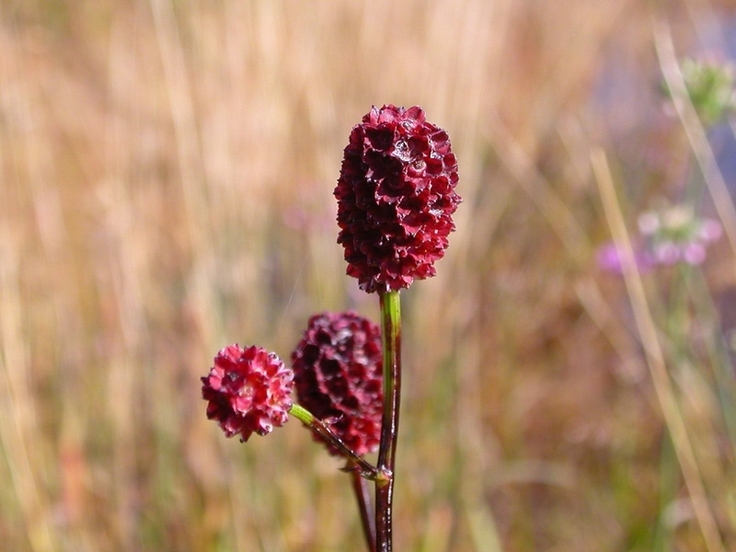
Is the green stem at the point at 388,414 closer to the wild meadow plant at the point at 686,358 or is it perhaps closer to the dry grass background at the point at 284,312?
the wild meadow plant at the point at 686,358

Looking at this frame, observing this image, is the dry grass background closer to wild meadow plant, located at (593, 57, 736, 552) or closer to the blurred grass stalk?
wild meadow plant, located at (593, 57, 736, 552)

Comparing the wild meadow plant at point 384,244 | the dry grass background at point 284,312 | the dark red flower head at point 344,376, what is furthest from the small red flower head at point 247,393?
the dry grass background at point 284,312

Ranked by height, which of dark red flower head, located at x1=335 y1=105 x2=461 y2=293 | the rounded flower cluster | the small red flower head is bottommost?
the small red flower head

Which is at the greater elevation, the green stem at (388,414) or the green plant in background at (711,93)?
the green plant in background at (711,93)

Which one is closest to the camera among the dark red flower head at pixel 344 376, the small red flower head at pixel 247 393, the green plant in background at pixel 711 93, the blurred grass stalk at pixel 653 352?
the small red flower head at pixel 247 393

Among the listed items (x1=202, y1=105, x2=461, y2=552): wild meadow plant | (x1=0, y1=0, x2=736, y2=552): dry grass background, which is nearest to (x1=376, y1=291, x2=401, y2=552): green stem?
(x1=202, y1=105, x2=461, y2=552): wild meadow plant

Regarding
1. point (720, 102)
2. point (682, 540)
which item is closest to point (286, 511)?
point (682, 540)

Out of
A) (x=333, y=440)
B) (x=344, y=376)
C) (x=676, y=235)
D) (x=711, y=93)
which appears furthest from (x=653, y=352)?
(x=333, y=440)
